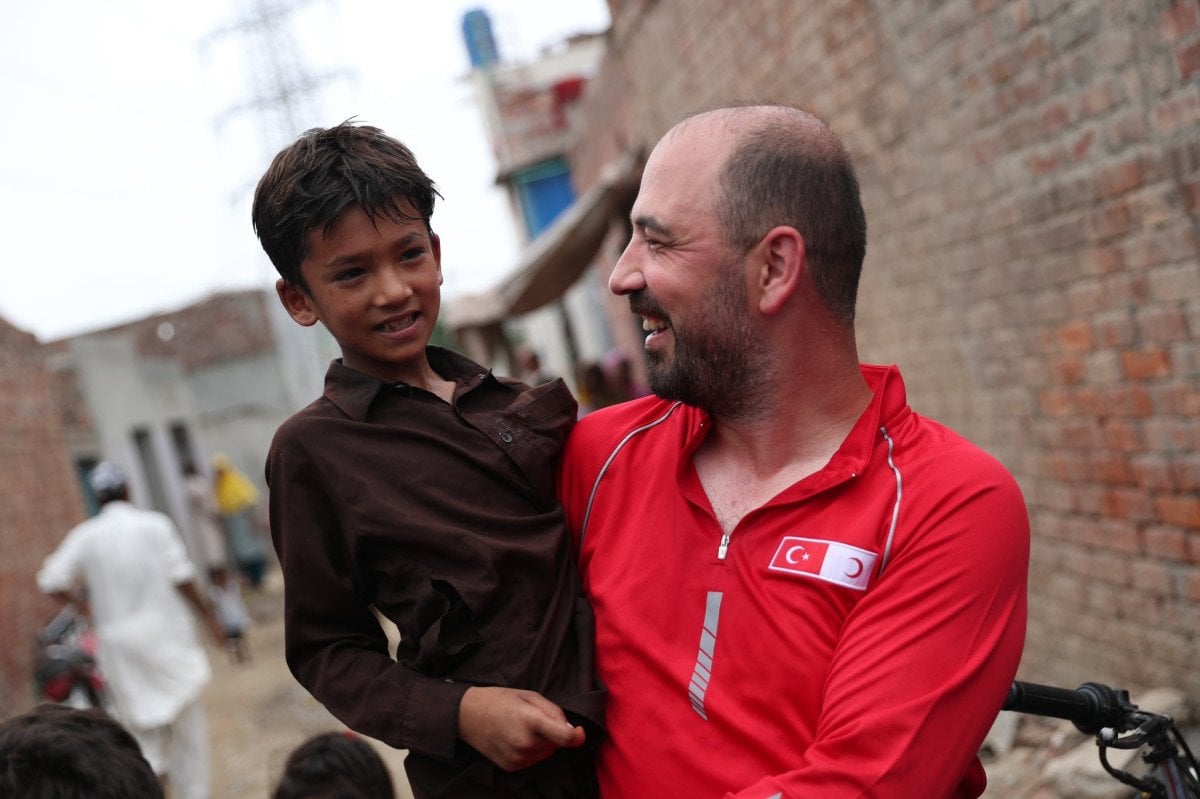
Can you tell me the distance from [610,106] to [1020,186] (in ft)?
23.9

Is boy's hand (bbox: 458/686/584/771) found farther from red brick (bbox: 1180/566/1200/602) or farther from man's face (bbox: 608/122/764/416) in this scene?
red brick (bbox: 1180/566/1200/602)

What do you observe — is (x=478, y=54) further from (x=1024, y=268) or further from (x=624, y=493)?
(x=624, y=493)

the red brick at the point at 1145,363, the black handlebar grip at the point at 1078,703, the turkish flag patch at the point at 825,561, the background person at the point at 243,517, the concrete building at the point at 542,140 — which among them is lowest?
the background person at the point at 243,517

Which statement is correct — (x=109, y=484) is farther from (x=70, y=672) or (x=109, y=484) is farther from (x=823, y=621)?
(x=823, y=621)

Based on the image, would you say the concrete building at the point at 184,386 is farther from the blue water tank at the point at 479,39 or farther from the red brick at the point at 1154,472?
the red brick at the point at 1154,472

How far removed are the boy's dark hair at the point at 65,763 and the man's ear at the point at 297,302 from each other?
30.7 inches

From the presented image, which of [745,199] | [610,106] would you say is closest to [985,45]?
[745,199]

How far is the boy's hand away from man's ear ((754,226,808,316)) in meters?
0.70

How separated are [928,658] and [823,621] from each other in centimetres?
18

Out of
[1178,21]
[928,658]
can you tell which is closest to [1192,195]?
[1178,21]

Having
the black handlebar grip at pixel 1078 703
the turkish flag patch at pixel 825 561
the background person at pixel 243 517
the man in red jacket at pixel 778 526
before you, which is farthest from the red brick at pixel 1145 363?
the background person at pixel 243 517

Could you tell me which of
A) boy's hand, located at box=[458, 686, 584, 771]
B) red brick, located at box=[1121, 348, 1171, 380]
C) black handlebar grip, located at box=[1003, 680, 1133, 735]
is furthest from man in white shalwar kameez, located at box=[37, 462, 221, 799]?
black handlebar grip, located at box=[1003, 680, 1133, 735]

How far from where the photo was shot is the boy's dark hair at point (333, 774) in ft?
10.3

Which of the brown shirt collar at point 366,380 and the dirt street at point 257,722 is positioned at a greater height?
the brown shirt collar at point 366,380
